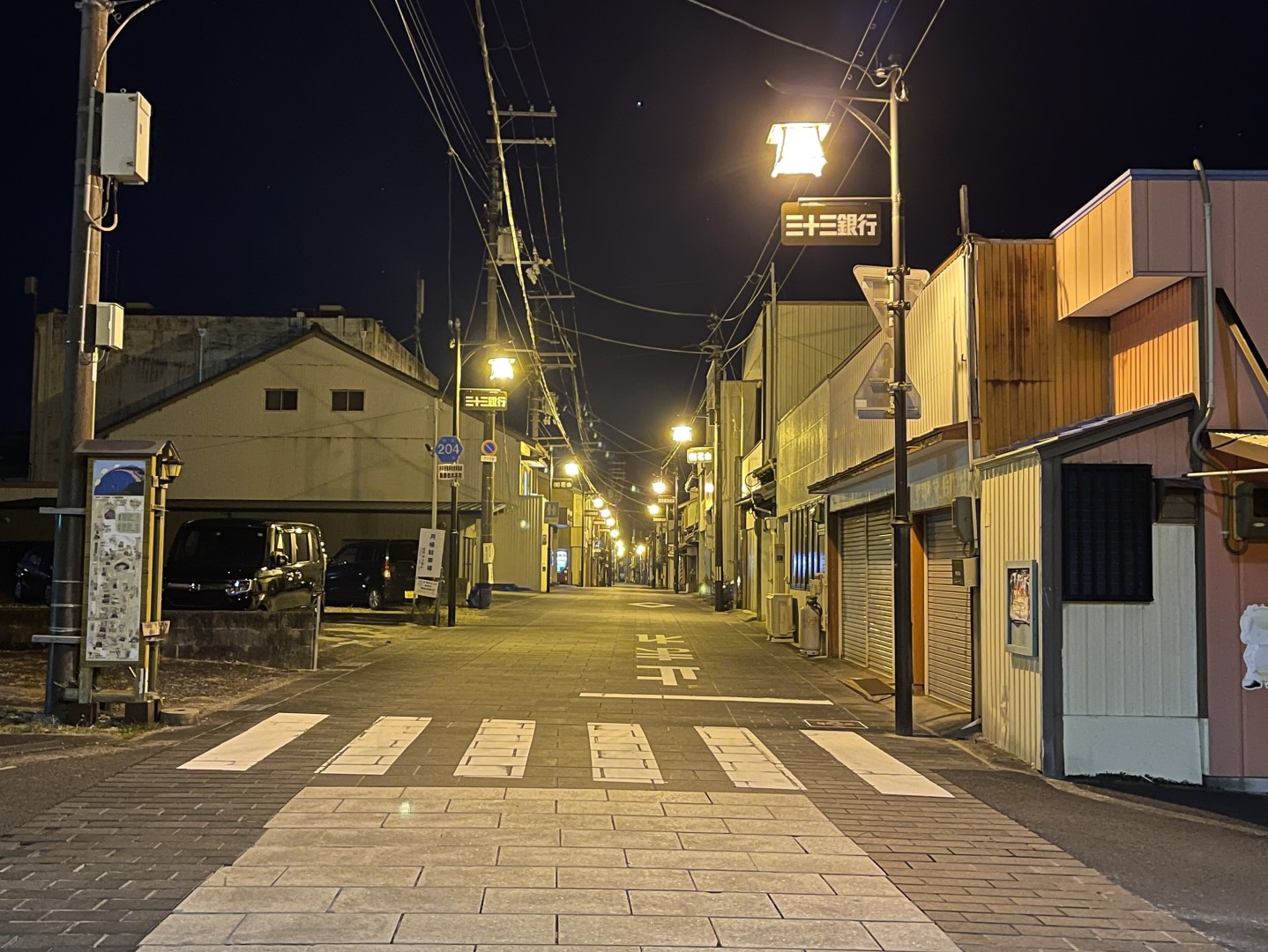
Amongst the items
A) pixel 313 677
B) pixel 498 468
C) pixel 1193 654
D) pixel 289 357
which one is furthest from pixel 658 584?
pixel 1193 654

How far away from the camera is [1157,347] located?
11289 millimetres

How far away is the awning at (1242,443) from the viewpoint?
9.47m

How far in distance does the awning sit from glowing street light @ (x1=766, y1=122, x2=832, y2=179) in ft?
16.9

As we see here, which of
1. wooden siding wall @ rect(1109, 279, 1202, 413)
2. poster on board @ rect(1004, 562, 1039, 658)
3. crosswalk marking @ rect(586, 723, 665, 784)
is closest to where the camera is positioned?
crosswalk marking @ rect(586, 723, 665, 784)

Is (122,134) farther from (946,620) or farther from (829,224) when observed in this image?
(946,620)

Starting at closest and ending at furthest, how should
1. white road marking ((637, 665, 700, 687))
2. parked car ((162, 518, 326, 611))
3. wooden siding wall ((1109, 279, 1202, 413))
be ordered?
wooden siding wall ((1109, 279, 1202, 413)) < white road marking ((637, 665, 700, 687)) < parked car ((162, 518, 326, 611))

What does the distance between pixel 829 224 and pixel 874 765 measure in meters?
5.76

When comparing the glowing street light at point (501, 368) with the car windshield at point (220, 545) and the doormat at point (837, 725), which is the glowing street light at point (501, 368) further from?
the doormat at point (837, 725)

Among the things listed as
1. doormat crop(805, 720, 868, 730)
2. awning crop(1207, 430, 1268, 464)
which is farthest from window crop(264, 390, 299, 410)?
awning crop(1207, 430, 1268, 464)

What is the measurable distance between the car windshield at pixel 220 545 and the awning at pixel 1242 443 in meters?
14.5

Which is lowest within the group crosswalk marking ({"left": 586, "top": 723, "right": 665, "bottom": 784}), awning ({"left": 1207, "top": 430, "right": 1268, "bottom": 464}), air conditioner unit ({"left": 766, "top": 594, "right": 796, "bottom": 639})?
crosswalk marking ({"left": 586, "top": 723, "right": 665, "bottom": 784})

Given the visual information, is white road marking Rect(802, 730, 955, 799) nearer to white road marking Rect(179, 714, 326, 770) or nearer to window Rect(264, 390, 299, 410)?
white road marking Rect(179, 714, 326, 770)

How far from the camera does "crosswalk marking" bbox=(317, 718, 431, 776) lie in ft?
29.7

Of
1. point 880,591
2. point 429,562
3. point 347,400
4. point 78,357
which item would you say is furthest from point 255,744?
point 347,400
